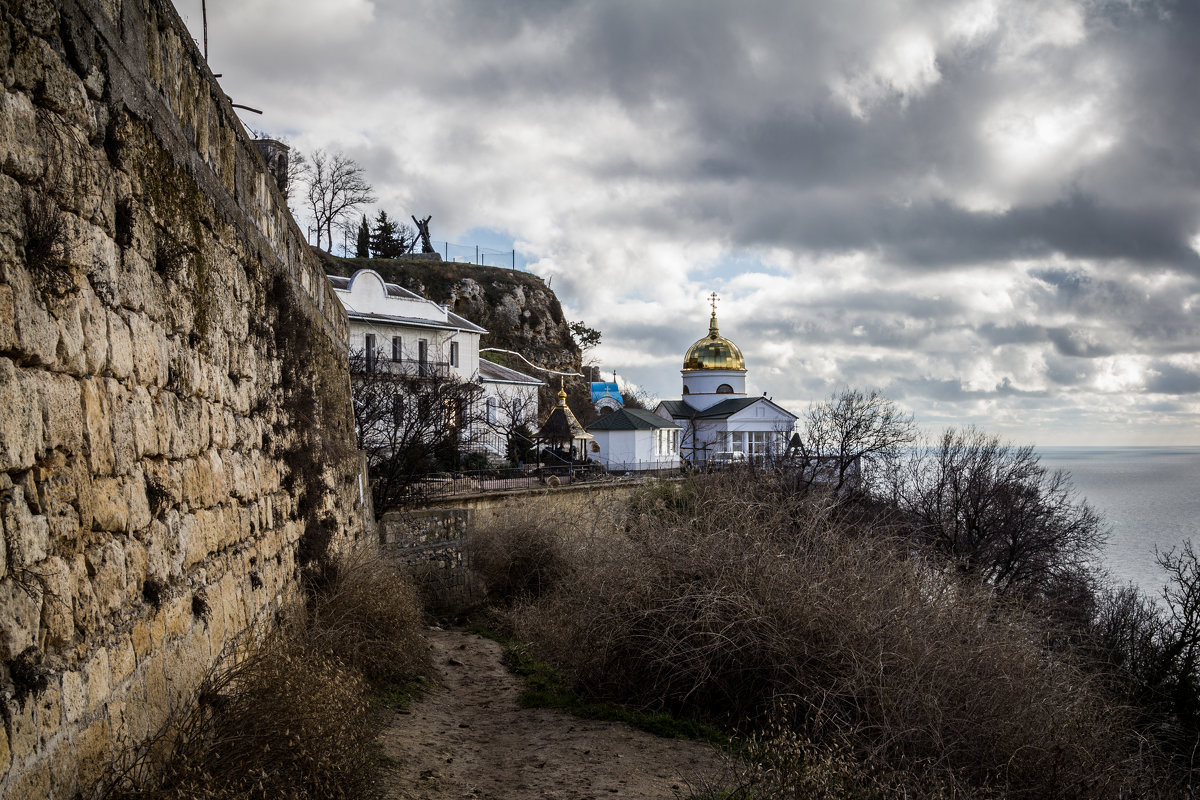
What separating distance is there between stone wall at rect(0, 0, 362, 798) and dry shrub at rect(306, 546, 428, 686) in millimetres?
1541

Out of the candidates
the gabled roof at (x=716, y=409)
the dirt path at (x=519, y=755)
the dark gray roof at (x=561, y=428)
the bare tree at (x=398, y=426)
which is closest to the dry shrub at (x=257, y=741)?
the dirt path at (x=519, y=755)

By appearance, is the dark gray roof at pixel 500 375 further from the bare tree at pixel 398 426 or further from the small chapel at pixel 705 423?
the bare tree at pixel 398 426

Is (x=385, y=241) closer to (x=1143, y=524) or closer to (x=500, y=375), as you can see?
(x=500, y=375)

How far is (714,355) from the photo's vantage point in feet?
172

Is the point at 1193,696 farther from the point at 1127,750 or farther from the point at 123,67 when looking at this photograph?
the point at 123,67

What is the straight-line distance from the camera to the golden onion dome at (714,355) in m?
52.4

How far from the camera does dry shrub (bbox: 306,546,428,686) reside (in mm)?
7113

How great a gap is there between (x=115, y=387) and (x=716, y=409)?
47612mm

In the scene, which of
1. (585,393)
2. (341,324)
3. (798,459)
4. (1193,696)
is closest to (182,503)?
(341,324)

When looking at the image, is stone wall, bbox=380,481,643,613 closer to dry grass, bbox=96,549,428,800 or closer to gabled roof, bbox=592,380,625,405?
dry grass, bbox=96,549,428,800

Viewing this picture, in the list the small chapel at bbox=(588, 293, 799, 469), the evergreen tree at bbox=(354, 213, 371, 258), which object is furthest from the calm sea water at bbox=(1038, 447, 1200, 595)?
the evergreen tree at bbox=(354, 213, 371, 258)

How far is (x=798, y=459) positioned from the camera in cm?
3189

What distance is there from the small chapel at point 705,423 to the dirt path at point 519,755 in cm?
2757

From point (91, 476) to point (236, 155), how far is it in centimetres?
331
